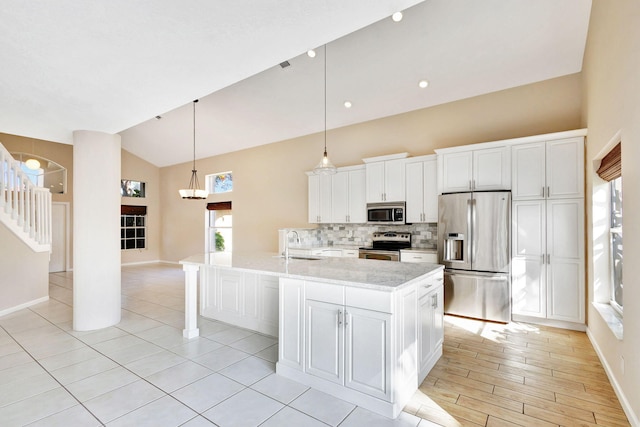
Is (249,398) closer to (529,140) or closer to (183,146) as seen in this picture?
(529,140)

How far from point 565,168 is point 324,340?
363 cm

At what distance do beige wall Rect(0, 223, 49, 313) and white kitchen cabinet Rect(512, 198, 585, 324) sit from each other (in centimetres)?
728

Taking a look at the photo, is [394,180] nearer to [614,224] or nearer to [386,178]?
[386,178]

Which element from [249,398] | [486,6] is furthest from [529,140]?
[249,398]

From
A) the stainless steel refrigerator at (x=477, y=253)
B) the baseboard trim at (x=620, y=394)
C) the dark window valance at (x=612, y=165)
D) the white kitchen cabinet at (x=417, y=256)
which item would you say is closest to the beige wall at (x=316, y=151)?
the stainless steel refrigerator at (x=477, y=253)

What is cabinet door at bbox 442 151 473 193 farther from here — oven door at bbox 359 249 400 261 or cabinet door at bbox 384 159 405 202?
oven door at bbox 359 249 400 261

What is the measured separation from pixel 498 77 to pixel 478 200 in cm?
181

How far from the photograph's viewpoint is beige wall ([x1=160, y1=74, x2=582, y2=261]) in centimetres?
433

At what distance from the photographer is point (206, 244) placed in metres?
8.88

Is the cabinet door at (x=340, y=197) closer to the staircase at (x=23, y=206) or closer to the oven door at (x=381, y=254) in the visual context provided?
the oven door at (x=381, y=254)

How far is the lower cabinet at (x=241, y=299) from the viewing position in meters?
3.56

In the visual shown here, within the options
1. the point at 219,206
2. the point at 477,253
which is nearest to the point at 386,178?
the point at 477,253

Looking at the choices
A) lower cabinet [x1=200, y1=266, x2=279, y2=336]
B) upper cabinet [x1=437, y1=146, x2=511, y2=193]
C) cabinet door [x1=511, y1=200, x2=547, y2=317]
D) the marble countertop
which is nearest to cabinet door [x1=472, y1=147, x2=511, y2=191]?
upper cabinet [x1=437, y1=146, x2=511, y2=193]

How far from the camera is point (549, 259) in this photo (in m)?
3.86
